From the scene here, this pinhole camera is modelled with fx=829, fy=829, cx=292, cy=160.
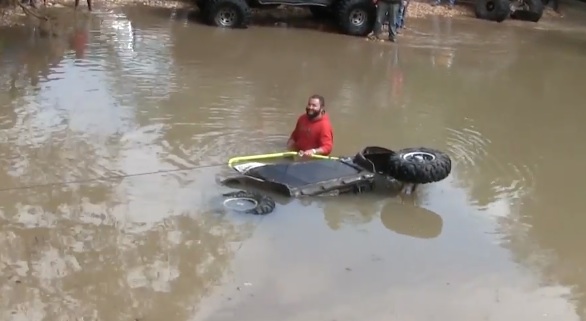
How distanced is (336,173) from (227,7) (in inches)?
373

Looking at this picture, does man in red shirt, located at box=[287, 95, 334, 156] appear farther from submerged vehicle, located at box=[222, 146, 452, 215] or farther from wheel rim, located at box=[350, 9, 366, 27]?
wheel rim, located at box=[350, 9, 366, 27]

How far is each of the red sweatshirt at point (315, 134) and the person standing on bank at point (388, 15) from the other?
27.8 feet

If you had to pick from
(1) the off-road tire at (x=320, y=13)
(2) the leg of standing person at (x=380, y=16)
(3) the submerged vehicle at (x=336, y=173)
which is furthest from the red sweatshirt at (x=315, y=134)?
(1) the off-road tire at (x=320, y=13)

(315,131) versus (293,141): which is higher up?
(315,131)

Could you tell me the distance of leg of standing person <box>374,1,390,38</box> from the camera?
16719 millimetres

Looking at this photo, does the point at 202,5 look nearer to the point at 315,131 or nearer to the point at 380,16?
the point at 380,16

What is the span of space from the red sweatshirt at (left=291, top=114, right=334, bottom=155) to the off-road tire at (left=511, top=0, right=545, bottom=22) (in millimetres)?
14232

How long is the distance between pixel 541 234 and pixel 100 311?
3950 millimetres

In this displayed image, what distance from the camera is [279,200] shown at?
7.57 meters

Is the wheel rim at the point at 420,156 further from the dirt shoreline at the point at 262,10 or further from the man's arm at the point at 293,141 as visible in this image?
the dirt shoreline at the point at 262,10

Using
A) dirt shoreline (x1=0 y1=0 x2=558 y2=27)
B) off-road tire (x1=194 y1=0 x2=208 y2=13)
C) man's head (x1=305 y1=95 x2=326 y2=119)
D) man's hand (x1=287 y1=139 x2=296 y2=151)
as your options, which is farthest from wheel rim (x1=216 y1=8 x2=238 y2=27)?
man's head (x1=305 y1=95 x2=326 y2=119)

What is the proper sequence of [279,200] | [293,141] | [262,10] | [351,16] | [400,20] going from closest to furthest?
[279,200], [293,141], [351,16], [400,20], [262,10]

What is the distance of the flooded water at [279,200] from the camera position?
5867 millimetres

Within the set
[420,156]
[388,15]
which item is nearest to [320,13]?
[388,15]
